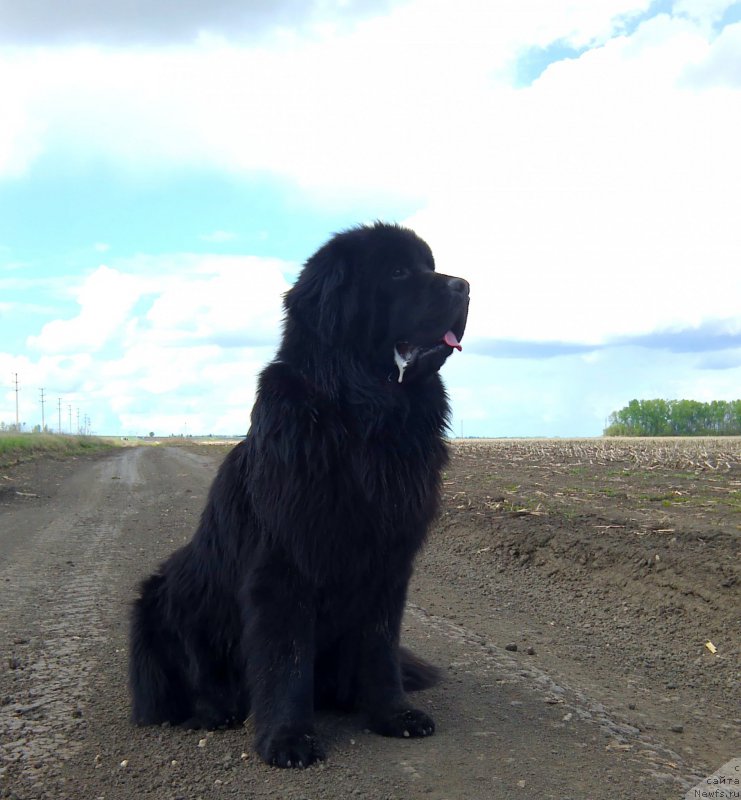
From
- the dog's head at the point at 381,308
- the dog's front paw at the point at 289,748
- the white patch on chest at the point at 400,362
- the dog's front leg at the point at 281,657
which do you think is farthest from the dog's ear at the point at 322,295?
the dog's front paw at the point at 289,748

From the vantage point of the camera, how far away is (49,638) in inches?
228

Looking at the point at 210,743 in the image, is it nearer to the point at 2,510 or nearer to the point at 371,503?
the point at 371,503

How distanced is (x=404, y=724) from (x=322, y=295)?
212 centimetres

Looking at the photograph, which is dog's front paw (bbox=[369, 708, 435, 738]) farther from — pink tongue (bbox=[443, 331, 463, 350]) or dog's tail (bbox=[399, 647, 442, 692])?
pink tongue (bbox=[443, 331, 463, 350])

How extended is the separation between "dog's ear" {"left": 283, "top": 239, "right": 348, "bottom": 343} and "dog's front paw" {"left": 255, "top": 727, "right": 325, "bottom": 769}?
1807 mm

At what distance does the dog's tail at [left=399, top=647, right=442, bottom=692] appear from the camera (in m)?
4.32

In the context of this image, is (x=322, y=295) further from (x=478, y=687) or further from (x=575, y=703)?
(x=575, y=703)

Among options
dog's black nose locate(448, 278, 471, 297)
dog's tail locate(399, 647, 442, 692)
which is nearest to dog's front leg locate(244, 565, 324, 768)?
dog's tail locate(399, 647, 442, 692)

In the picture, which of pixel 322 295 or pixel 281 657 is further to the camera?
pixel 322 295

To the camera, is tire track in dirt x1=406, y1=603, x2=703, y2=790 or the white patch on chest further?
the white patch on chest

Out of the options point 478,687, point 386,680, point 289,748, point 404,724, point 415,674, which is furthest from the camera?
point 478,687

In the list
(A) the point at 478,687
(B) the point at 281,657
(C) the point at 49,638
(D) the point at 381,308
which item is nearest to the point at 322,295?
(D) the point at 381,308

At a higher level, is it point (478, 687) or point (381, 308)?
point (381, 308)

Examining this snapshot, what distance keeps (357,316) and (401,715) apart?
1.96 m
